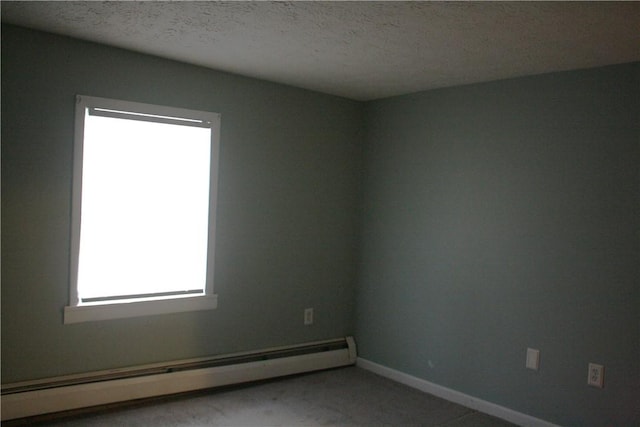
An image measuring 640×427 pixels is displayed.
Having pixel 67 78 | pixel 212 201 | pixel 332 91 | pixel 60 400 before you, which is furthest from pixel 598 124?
pixel 60 400

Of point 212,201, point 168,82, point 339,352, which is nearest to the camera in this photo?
point 168,82

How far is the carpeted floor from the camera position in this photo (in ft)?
10.3

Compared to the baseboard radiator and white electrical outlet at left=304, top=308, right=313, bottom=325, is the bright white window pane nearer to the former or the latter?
the baseboard radiator

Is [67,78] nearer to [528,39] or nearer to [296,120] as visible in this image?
[296,120]

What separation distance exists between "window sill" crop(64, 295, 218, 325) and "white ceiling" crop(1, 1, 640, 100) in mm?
1507

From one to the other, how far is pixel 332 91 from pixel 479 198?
53.4 inches

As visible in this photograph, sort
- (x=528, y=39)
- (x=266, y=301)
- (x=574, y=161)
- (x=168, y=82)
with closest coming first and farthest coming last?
(x=528, y=39)
(x=574, y=161)
(x=168, y=82)
(x=266, y=301)

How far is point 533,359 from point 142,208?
99.5 inches

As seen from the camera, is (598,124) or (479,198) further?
(479,198)

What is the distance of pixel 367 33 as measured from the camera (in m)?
2.70

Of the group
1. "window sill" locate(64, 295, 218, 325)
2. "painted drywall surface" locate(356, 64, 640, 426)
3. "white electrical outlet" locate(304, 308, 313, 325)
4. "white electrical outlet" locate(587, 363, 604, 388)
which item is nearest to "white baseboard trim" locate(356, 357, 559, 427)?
"painted drywall surface" locate(356, 64, 640, 426)

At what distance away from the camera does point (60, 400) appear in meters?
3.03

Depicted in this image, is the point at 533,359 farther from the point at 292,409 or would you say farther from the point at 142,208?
the point at 142,208

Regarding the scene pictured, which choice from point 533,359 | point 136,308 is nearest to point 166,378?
point 136,308
